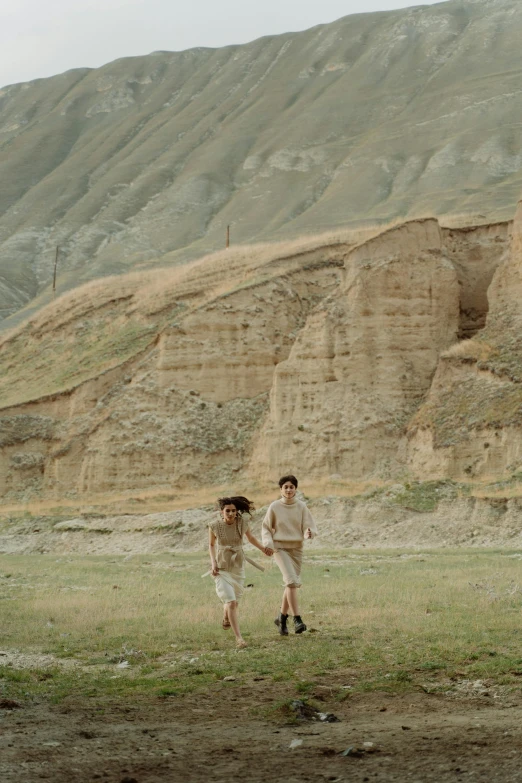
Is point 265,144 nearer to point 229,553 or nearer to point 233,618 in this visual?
point 229,553

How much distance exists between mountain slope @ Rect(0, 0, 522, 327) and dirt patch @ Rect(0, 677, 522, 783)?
81.0 m

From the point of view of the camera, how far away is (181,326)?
4503 cm

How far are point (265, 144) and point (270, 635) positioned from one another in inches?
5275

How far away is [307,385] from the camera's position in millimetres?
40594

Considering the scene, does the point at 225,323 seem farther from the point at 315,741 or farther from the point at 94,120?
the point at 94,120

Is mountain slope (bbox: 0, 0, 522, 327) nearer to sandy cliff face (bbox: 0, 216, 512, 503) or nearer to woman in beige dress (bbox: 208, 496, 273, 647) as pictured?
sandy cliff face (bbox: 0, 216, 512, 503)

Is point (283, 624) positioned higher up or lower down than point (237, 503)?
lower down

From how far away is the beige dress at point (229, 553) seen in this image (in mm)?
12695

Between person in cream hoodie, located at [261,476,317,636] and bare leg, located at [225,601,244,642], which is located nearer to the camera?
bare leg, located at [225,601,244,642]

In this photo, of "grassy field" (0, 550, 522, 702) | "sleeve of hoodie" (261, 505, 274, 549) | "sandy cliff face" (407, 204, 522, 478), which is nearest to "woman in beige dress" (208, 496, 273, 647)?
"sleeve of hoodie" (261, 505, 274, 549)

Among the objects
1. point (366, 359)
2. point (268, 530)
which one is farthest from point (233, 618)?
point (366, 359)

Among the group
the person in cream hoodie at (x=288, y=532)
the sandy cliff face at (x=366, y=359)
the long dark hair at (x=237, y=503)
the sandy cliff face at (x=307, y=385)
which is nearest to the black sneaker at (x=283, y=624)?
the person in cream hoodie at (x=288, y=532)

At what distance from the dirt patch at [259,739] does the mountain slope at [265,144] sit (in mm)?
80958

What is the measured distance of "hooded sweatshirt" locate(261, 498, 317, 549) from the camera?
43.7ft
